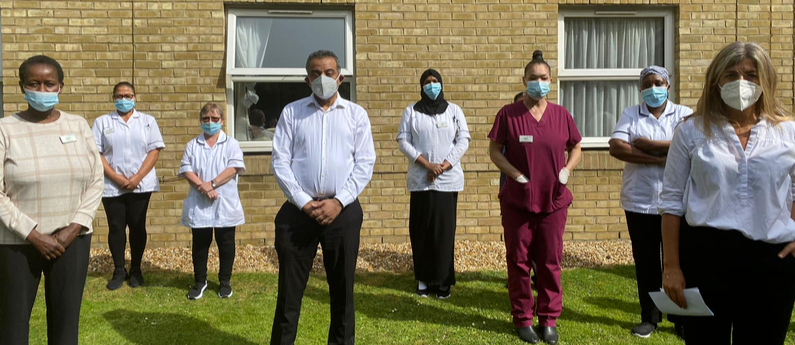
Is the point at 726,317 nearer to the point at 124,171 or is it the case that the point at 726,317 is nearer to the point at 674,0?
the point at 124,171

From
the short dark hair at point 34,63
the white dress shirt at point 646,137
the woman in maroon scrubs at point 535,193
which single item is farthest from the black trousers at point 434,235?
the short dark hair at point 34,63

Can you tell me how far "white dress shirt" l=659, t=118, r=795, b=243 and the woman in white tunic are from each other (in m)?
4.44

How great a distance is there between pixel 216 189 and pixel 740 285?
15.3ft

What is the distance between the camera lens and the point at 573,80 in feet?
26.9

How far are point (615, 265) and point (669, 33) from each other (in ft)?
11.0

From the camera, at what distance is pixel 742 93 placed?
2494mm

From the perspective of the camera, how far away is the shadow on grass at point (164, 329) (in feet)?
15.0

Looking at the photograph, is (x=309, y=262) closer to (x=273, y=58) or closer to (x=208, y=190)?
(x=208, y=190)

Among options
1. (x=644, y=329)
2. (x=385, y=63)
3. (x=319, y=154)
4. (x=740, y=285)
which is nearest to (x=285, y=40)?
(x=385, y=63)

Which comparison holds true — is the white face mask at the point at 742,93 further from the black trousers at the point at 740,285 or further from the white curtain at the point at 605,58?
the white curtain at the point at 605,58

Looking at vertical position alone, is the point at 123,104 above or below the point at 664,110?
above

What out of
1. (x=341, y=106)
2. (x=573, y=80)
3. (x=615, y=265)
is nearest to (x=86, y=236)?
(x=341, y=106)

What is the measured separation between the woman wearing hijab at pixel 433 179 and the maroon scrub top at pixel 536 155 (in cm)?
131

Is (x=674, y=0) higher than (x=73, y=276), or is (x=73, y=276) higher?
(x=674, y=0)
